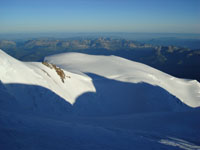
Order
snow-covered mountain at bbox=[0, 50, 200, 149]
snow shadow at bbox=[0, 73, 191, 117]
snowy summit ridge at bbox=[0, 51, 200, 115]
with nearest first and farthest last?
snow-covered mountain at bbox=[0, 50, 200, 149], snow shadow at bbox=[0, 73, 191, 117], snowy summit ridge at bbox=[0, 51, 200, 115]

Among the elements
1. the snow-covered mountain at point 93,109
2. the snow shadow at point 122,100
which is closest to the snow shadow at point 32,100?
the snow-covered mountain at point 93,109

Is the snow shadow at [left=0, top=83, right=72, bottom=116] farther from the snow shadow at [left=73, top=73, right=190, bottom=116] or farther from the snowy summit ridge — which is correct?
the snow shadow at [left=73, top=73, right=190, bottom=116]

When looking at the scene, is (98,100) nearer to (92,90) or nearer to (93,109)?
(92,90)

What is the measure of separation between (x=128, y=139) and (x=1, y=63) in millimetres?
14291

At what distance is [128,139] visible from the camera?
931cm

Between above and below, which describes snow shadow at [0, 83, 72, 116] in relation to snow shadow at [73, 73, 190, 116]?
above

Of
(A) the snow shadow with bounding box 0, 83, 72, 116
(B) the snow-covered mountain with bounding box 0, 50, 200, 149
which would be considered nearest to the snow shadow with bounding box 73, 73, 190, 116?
(B) the snow-covered mountain with bounding box 0, 50, 200, 149

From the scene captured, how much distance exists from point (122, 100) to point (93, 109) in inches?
207

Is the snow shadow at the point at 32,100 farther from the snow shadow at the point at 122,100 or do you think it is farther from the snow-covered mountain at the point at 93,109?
the snow shadow at the point at 122,100

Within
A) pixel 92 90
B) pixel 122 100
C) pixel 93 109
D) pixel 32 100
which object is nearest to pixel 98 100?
pixel 92 90

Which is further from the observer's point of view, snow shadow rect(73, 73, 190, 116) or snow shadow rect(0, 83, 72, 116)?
snow shadow rect(73, 73, 190, 116)

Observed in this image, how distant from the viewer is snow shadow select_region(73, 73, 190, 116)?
2168 cm

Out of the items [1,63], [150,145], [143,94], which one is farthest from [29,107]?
[143,94]

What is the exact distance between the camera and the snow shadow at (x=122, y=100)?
21.7 m
